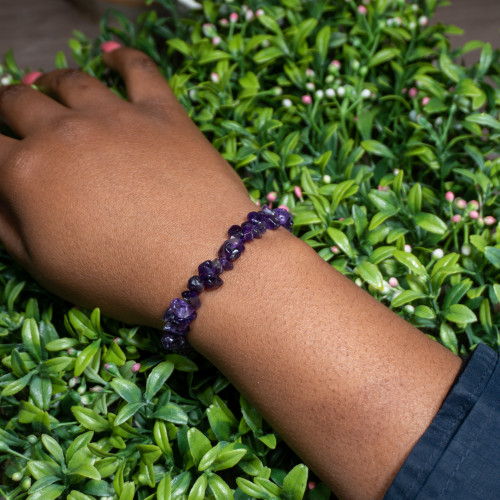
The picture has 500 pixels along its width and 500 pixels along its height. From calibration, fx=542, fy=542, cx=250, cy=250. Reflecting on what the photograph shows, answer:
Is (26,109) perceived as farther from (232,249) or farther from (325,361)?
(325,361)

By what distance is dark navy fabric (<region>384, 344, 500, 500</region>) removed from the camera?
570mm

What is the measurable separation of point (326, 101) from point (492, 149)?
0.29 metres

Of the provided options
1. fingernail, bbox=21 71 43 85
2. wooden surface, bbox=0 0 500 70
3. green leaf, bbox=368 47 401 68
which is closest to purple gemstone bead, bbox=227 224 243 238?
green leaf, bbox=368 47 401 68

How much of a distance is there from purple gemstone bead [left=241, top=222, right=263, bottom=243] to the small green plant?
0.10 metres

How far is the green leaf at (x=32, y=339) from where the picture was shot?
0.77 meters

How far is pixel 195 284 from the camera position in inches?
27.5

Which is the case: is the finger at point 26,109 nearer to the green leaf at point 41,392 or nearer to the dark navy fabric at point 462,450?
the green leaf at point 41,392

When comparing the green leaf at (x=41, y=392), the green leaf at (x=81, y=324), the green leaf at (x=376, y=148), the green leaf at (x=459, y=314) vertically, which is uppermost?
the green leaf at (x=376, y=148)

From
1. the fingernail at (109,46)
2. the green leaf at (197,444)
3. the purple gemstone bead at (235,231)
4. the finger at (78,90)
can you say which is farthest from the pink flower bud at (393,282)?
the fingernail at (109,46)

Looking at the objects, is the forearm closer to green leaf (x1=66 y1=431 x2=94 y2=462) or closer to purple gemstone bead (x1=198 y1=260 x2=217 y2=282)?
purple gemstone bead (x1=198 y1=260 x2=217 y2=282)

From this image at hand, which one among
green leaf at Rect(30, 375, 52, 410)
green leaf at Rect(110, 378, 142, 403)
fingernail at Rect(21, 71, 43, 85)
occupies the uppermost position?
fingernail at Rect(21, 71, 43, 85)

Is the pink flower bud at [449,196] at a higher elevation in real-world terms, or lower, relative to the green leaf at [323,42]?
lower

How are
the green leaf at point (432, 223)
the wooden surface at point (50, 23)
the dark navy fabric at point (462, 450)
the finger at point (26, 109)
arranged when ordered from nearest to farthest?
the dark navy fabric at point (462, 450) → the green leaf at point (432, 223) → the finger at point (26, 109) → the wooden surface at point (50, 23)

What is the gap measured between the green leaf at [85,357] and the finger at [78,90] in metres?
0.41
